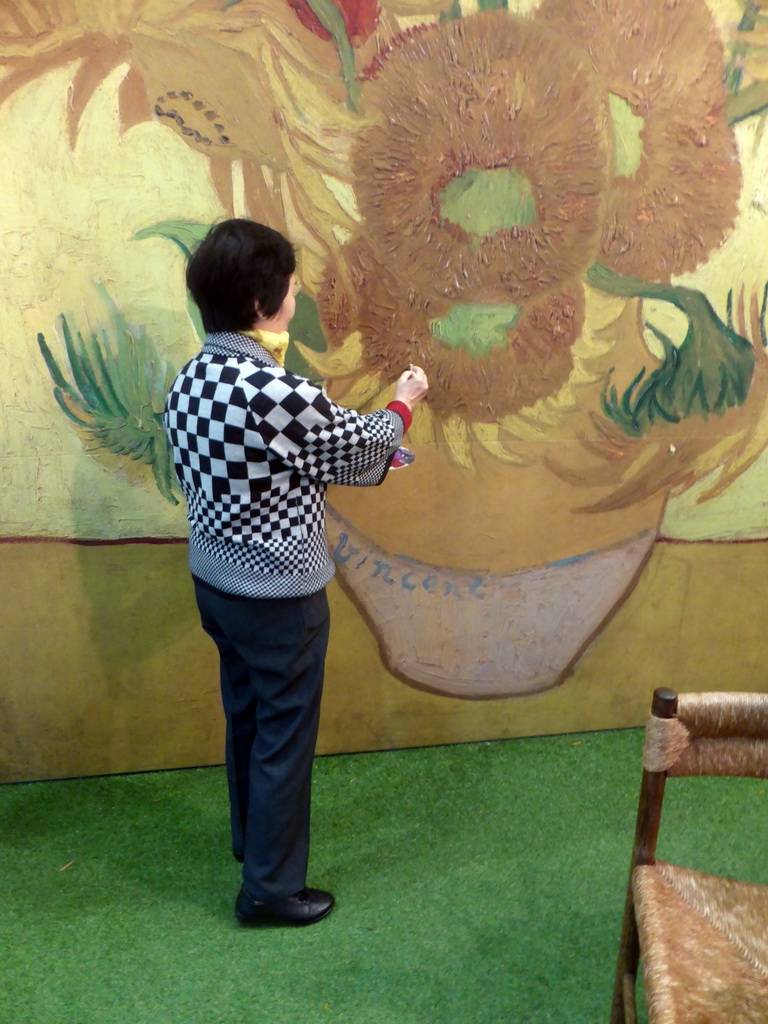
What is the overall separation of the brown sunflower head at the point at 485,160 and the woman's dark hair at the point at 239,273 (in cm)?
57

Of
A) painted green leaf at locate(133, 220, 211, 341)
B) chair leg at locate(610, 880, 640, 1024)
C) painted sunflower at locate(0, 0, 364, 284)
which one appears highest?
painted sunflower at locate(0, 0, 364, 284)

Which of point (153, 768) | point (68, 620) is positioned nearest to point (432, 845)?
point (153, 768)

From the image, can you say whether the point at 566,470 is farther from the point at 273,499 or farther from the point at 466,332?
the point at 273,499

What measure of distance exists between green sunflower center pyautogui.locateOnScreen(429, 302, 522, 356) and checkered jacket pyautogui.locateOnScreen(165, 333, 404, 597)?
54 cm

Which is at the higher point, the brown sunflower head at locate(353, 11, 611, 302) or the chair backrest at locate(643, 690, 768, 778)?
the brown sunflower head at locate(353, 11, 611, 302)

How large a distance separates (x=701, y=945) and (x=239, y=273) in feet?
4.32

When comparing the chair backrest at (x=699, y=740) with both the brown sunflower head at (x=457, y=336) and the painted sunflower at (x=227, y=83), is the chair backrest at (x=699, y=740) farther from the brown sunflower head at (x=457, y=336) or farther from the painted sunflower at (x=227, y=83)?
the painted sunflower at (x=227, y=83)

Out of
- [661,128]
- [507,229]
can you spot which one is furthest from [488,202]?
[661,128]

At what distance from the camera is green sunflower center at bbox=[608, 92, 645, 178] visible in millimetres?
2021

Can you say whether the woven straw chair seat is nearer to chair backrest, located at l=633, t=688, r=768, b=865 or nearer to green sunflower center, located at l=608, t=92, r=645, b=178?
chair backrest, located at l=633, t=688, r=768, b=865

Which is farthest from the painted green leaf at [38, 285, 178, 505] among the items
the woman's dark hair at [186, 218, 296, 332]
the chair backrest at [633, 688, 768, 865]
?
the chair backrest at [633, 688, 768, 865]

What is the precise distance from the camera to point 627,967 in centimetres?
135

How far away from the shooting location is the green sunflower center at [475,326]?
207 centimetres

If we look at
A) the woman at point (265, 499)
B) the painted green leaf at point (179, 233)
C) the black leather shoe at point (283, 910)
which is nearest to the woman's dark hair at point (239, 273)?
the woman at point (265, 499)
